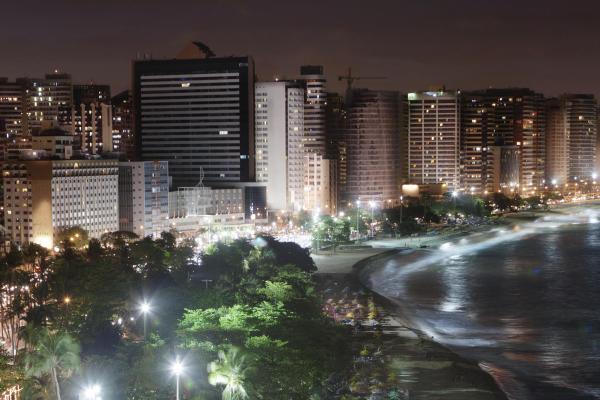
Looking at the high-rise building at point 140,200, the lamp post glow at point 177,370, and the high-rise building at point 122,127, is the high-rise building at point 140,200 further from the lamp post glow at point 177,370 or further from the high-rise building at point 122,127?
the lamp post glow at point 177,370

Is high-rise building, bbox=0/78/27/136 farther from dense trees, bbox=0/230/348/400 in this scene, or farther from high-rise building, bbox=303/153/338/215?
→ dense trees, bbox=0/230/348/400

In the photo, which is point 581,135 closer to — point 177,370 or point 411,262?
point 411,262

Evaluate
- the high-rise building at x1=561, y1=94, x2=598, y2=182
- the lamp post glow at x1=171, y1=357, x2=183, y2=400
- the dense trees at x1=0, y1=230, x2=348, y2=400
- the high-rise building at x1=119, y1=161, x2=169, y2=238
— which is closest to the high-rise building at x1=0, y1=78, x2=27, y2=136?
the high-rise building at x1=119, y1=161, x2=169, y2=238

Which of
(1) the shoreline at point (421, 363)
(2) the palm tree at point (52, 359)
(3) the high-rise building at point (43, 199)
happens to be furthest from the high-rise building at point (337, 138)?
(2) the palm tree at point (52, 359)

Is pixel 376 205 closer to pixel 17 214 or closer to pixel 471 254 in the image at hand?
pixel 471 254

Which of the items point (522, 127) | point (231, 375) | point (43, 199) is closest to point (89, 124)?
point (43, 199)

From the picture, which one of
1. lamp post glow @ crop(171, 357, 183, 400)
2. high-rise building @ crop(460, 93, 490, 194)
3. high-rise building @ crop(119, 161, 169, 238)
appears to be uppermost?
high-rise building @ crop(460, 93, 490, 194)
